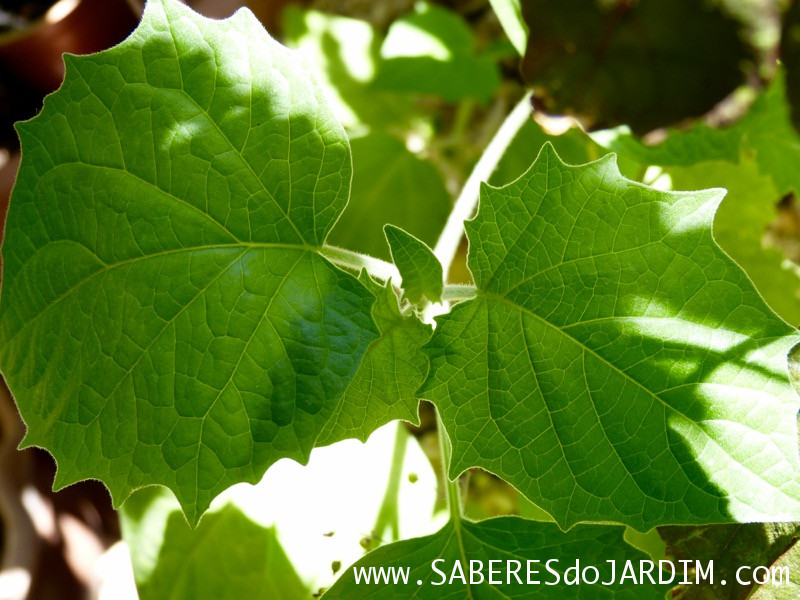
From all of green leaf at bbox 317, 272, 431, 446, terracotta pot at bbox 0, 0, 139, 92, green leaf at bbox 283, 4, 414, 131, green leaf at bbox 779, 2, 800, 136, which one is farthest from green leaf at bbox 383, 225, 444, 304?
terracotta pot at bbox 0, 0, 139, 92

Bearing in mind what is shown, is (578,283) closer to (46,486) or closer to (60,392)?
(60,392)

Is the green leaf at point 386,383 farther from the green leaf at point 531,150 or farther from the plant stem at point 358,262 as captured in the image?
the green leaf at point 531,150

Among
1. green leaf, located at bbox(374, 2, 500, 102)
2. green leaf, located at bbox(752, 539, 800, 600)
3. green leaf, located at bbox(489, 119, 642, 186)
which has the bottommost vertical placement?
green leaf, located at bbox(752, 539, 800, 600)

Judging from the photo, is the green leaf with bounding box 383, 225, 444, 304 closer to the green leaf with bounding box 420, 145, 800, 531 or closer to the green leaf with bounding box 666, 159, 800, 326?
the green leaf with bounding box 420, 145, 800, 531

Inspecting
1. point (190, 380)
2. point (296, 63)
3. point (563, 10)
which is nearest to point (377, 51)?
point (563, 10)

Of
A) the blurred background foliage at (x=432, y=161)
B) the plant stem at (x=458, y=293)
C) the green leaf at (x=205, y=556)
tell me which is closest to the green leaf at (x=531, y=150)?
the blurred background foliage at (x=432, y=161)

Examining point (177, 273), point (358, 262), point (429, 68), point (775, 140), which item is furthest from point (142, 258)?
point (775, 140)
